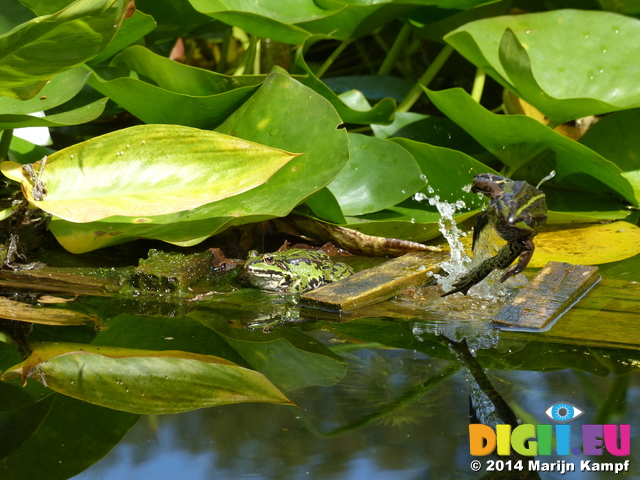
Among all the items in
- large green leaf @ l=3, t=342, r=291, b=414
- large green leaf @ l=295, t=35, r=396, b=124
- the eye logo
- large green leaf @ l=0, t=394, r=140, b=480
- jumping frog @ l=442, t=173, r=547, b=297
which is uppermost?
large green leaf @ l=295, t=35, r=396, b=124

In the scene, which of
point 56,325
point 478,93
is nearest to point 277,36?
point 478,93

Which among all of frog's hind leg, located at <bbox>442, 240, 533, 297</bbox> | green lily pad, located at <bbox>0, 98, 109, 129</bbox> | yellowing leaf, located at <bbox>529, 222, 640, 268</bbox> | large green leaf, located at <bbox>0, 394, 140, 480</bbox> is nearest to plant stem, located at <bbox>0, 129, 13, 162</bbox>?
A: green lily pad, located at <bbox>0, 98, 109, 129</bbox>

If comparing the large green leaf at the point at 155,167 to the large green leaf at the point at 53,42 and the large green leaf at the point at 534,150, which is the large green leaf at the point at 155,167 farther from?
the large green leaf at the point at 534,150

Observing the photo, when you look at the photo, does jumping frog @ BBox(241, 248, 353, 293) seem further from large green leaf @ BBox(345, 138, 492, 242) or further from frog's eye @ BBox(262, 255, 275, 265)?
large green leaf @ BBox(345, 138, 492, 242)

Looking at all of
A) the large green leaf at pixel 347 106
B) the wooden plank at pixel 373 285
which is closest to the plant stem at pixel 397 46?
the large green leaf at pixel 347 106

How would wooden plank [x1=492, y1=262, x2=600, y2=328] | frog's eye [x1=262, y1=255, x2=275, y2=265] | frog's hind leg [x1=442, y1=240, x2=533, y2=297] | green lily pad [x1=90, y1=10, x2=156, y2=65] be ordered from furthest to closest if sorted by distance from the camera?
green lily pad [x1=90, y1=10, x2=156, y2=65] → frog's eye [x1=262, y1=255, x2=275, y2=265] → wooden plank [x1=492, y1=262, x2=600, y2=328] → frog's hind leg [x1=442, y1=240, x2=533, y2=297]
